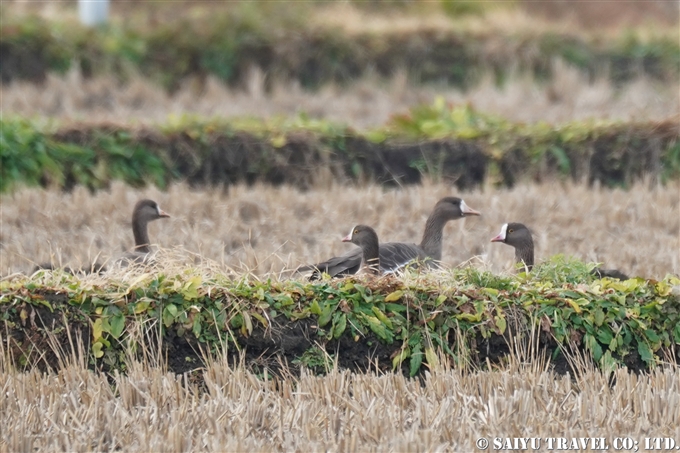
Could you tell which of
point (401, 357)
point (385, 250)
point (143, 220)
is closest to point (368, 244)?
point (385, 250)

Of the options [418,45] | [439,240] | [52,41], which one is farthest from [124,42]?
[439,240]

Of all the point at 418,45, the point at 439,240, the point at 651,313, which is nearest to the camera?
the point at 651,313

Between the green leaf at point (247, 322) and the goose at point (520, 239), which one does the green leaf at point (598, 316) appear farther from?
the green leaf at point (247, 322)

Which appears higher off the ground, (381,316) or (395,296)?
(395,296)

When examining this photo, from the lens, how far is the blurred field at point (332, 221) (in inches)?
403

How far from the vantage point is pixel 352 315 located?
25.0ft

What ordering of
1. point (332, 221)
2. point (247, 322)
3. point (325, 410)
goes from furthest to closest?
point (332, 221) < point (247, 322) < point (325, 410)

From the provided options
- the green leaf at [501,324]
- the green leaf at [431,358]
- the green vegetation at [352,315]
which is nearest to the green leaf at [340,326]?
the green vegetation at [352,315]

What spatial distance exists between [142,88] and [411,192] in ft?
22.4

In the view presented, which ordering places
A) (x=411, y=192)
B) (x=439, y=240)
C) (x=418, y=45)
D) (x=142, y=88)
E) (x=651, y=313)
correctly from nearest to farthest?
(x=651, y=313), (x=439, y=240), (x=411, y=192), (x=142, y=88), (x=418, y=45)

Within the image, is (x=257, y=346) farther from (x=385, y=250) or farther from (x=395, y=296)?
(x=385, y=250)

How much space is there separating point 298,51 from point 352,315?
12.1 meters

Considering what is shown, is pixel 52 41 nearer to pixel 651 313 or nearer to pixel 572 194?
pixel 572 194

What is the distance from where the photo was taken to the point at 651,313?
299 inches
